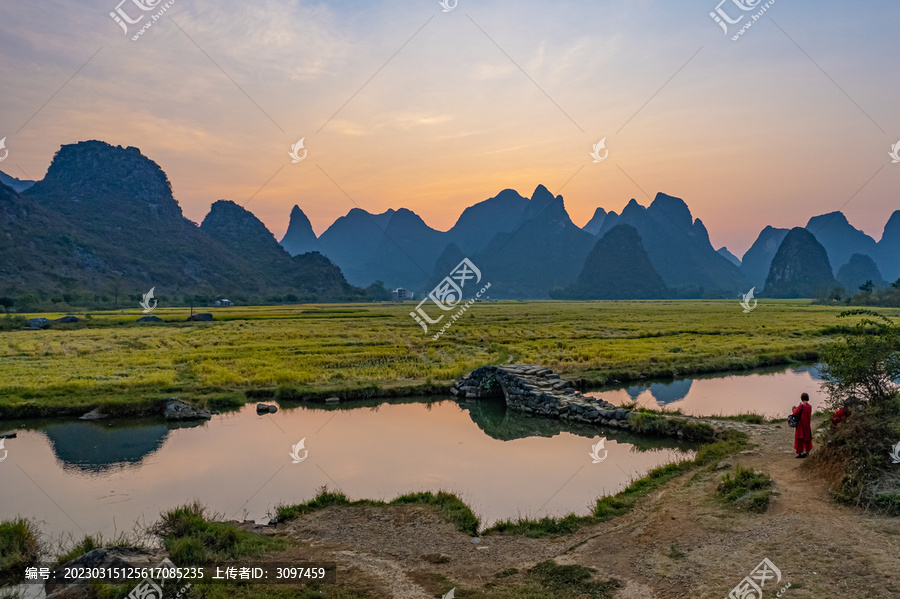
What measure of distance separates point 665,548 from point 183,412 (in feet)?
45.9

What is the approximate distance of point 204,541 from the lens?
274 inches

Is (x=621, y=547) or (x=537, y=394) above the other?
(x=537, y=394)

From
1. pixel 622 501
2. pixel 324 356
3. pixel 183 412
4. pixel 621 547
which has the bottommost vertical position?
pixel 621 547

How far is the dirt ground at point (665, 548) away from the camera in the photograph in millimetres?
5453

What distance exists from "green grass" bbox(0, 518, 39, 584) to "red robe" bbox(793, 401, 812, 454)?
11.7 m

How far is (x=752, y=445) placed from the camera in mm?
11234

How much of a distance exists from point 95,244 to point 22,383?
94.8 m

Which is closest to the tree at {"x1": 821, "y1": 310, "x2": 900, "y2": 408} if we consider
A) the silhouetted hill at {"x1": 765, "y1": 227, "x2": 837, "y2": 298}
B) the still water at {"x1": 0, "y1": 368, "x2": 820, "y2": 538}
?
the still water at {"x1": 0, "y1": 368, "x2": 820, "y2": 538}

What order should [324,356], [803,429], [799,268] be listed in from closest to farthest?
[803,429], [324,356], [799,268]

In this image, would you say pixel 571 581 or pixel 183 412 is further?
pixel 183 412

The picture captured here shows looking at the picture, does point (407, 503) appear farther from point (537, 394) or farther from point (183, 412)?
point (183, 412)

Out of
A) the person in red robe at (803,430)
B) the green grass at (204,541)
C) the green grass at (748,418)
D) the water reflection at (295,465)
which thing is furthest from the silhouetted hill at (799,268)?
the green grass at (204,541)

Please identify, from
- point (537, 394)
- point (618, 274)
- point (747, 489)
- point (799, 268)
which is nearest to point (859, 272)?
point (799, 268)

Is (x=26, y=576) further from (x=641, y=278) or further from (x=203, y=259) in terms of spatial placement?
(x=641, y=278)
